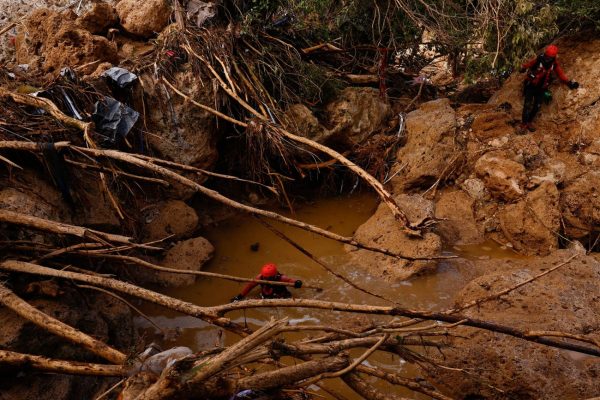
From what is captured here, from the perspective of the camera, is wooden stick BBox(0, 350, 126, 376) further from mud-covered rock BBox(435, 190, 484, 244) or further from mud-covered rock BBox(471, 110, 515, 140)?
mud-covered rock BBox(471, 110, 515, 140)

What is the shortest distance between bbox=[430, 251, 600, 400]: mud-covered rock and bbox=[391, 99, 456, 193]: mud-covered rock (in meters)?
2.34

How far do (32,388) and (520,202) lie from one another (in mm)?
5834

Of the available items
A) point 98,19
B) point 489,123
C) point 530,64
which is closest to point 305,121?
point 489,123

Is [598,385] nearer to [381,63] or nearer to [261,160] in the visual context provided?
[261,160]

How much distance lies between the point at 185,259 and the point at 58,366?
2931 millimetres

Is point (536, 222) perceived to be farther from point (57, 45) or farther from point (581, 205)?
point (57, 45)

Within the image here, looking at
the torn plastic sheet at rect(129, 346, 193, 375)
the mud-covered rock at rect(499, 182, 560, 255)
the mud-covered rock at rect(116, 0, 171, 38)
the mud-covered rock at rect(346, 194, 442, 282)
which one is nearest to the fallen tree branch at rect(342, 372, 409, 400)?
the torn plastic sheet at rect(129, 346, 193, 375)

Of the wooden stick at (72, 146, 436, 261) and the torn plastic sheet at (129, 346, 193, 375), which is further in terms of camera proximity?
the wooden stick at (72, 146, 436, 261)

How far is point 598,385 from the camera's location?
3512 millimetres

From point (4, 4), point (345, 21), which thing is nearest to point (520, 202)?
point (345, 21)

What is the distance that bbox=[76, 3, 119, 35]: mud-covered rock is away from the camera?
6.69m

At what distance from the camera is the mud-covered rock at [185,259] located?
529 centimetres

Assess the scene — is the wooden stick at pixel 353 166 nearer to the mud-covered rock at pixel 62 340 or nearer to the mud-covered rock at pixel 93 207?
the mud-covered rock at pixel 93 207

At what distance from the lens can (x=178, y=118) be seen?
19.8ft
